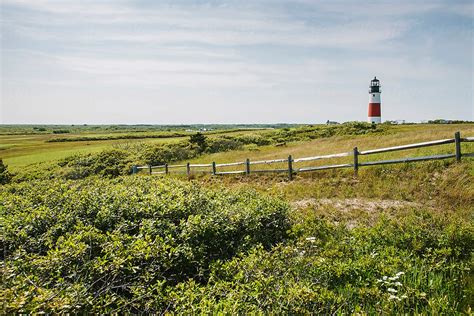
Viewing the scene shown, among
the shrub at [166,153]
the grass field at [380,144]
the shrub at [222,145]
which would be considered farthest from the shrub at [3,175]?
the shrub at [222,145]

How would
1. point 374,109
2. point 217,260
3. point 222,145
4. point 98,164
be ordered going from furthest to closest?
point 374,109 → point 222,145 → point 98,164 → point 217,260

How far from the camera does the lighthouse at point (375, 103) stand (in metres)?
50.3

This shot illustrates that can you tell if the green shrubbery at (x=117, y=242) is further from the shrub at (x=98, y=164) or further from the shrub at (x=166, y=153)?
the shrub at (x=166, y=153)

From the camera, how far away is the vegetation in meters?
3.83

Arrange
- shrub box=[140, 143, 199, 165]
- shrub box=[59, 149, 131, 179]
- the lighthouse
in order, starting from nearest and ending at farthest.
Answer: shrub box=[59, 149, 131, 179], shrub box=[140, 143, 199, 165], the lighthouse

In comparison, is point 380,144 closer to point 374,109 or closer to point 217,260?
point 217,260

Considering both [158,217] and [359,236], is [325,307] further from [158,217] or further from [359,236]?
[158,217]

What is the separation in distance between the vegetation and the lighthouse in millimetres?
43966

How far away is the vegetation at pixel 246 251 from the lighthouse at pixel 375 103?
43966 millimetres

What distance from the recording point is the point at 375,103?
167ft

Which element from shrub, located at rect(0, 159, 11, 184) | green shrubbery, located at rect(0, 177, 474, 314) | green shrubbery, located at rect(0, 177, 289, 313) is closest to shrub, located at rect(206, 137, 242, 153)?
shrub, located at rect(0, 159, 11, 184)

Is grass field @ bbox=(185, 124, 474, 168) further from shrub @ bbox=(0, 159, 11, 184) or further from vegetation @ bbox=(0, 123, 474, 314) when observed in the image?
shrub @ bbox=(0, 159, 11, 184)

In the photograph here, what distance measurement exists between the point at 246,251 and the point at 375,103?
51.5m

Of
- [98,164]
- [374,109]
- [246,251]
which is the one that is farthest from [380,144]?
[374,109]
